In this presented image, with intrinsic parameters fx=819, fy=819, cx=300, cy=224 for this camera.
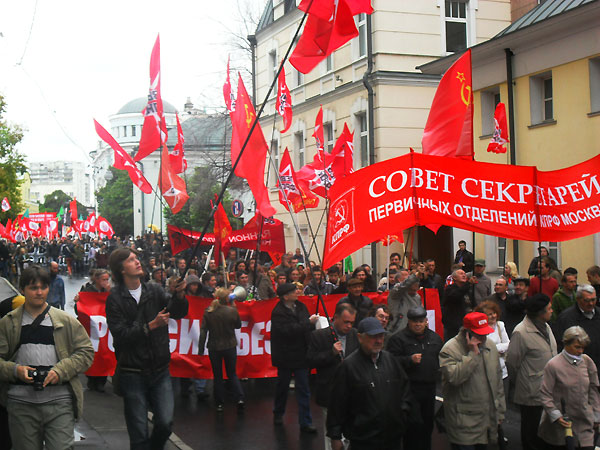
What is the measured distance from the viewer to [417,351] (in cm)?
714

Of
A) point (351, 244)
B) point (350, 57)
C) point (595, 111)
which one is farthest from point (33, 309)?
point (350, 57)

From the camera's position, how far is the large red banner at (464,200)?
8211mm

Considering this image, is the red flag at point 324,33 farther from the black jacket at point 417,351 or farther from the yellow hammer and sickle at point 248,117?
the yellow hammer and sickle at point 248,117

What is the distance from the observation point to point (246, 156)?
11.4m

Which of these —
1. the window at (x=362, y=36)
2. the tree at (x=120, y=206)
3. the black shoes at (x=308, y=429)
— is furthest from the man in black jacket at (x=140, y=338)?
the tree at (x=120, y=206)

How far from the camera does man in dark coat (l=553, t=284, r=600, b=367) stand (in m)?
8.10

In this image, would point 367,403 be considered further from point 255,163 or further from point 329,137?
point 329,137

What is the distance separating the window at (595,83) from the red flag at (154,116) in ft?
29.7

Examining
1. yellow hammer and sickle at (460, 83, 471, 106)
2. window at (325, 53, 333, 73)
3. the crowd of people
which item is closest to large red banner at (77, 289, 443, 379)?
the crowd of people

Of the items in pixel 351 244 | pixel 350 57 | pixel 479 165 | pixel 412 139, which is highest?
pixel 350 57

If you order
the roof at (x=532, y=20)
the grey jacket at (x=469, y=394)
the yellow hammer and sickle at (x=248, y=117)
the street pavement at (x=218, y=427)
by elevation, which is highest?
the roof at (x=532, y=20)

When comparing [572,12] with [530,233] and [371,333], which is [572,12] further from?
[371,333]

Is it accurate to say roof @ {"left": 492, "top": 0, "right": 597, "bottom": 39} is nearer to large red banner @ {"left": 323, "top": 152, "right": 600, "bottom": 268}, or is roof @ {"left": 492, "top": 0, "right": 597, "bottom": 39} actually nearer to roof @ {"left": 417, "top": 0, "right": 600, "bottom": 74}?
roof @ {"left": 417, "top": 0, "right": 600, "bottom": 74}

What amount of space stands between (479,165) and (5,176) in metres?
33.6
